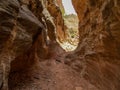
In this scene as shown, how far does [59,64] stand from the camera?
14.1m

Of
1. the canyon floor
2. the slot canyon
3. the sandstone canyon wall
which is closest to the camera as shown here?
the slot canyon

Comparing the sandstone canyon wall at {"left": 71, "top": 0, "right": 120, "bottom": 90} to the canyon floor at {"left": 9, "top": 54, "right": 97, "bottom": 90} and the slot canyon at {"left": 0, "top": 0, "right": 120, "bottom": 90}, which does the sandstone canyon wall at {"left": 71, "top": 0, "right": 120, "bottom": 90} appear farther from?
the canyon floor at {"left": 9, "top": 54, "right": 97, "bottom": 90}

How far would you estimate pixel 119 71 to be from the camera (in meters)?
8.03

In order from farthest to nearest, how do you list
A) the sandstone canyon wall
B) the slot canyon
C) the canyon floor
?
the canyon floor
the sandstone canyon wall
the slot canyon


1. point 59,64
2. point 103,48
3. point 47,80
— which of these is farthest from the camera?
point 59,64

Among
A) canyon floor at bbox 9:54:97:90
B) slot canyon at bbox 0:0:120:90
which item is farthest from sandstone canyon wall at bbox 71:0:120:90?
canyon floor at bbox 9:54:97:90

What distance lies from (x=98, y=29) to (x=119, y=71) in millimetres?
3143

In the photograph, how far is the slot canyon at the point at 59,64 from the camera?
6992 mm

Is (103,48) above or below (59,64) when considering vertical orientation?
above

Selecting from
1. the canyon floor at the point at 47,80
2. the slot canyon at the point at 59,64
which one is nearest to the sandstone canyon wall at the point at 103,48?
the slot canyon at the point at 59,64

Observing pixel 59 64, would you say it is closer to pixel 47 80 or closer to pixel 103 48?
pixel 47 80

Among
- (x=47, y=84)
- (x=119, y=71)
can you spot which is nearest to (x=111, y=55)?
(x=119, y=71)

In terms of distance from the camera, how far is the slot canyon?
22.9ft

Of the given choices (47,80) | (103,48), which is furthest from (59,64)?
(103,48)
